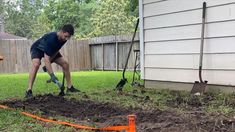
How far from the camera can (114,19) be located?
24.0 metres

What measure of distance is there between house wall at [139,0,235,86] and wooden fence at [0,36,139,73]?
27.1 feet

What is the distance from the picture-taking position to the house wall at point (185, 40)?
5758 mm

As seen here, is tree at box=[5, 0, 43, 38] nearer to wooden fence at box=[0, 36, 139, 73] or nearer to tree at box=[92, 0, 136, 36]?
tree at box=[92, 0, 136, 36]

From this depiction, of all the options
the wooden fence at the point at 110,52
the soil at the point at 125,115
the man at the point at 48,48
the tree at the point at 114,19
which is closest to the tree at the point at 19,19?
the tree at the point at 114,19

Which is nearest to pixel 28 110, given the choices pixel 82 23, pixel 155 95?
pixel 155 95

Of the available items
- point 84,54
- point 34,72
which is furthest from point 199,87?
point 84,54

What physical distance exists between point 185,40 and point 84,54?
12.5 meters

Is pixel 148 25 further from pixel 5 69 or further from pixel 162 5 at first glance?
pixel 5 69

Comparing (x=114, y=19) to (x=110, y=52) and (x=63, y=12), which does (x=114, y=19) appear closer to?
(x=63, y=12)

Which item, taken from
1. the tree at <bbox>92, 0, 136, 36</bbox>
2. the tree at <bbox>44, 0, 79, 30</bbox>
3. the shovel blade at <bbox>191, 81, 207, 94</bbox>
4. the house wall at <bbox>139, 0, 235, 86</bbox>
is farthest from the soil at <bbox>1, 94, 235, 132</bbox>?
the tree at <bbox>44, 0, 79, 30</bbox>

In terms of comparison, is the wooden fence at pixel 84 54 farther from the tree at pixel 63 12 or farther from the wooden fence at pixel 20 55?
the tree at pixel 63 12

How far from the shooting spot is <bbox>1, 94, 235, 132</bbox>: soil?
11.2 ft

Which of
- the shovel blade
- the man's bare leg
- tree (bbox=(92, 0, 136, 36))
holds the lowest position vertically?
the shovel blade

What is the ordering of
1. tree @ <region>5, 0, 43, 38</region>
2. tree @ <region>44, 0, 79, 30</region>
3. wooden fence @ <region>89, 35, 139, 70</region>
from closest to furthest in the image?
wooden fence @ <region>89, 35, 139, 70</region> → tree @ <region>44, 0, 79, 30</region> → tree @ <region>5, 0, 43, 38</region>
